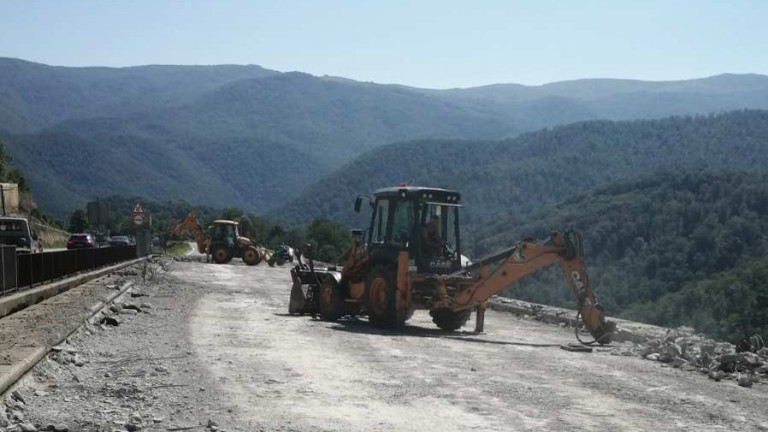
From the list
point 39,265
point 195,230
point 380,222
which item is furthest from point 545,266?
point 195,230

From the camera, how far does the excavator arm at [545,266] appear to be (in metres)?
17.0

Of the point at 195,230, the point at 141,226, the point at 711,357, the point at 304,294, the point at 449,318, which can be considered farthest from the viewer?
the point at 195,230

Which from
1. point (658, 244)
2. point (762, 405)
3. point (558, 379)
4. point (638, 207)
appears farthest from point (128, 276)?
point (638, 207)

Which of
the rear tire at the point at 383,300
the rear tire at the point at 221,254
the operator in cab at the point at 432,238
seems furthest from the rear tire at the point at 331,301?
the rear tire at the point at 221,254

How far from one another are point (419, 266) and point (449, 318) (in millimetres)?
1367

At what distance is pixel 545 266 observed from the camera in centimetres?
1753

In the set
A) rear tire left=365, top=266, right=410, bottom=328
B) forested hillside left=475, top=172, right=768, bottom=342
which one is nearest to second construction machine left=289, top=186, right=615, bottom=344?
rear tire left=365, top=266, right=410, bottom=328

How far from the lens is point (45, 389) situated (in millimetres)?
10609

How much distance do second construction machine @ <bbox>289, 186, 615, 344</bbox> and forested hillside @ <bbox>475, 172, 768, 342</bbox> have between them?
30454mm

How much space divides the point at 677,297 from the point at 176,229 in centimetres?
3657

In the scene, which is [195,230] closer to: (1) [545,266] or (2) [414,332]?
(2) [414,332]

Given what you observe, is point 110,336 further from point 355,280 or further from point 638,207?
point 638,207

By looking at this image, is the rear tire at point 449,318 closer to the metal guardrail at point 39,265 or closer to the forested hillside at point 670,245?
the metal guardrail at point 39,265

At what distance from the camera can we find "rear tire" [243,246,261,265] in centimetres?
5369
